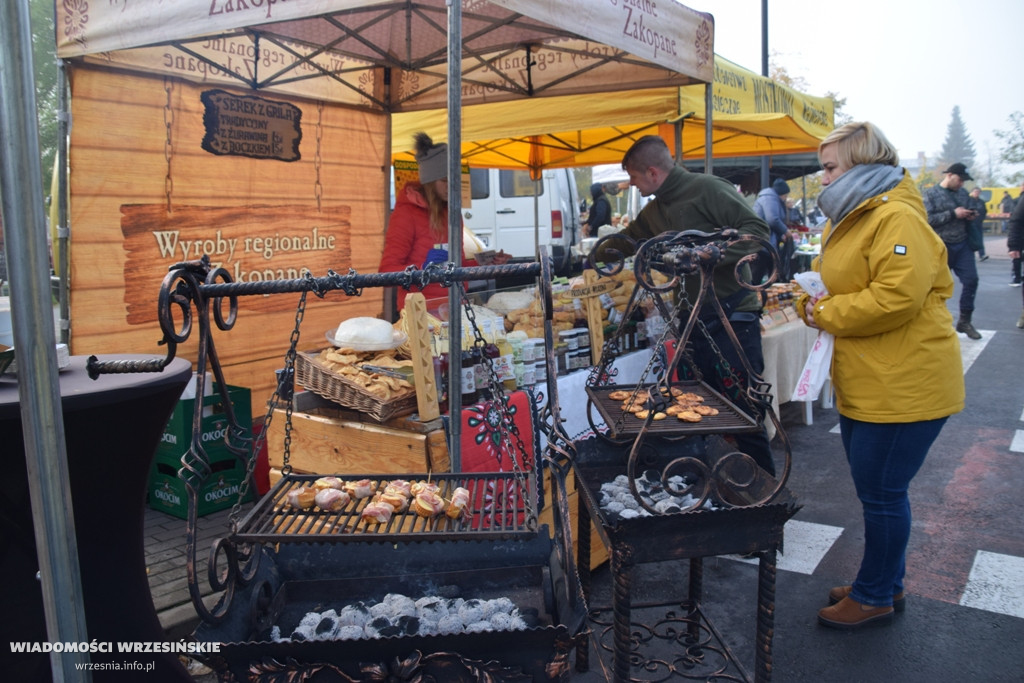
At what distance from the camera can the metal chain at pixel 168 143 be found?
419cm

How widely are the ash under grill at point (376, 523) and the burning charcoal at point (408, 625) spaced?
0.25 meters

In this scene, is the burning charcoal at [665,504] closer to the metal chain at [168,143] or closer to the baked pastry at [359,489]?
the baked pastry at [359,489]

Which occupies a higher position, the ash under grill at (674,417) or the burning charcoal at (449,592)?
the ash under grill at (674,417)

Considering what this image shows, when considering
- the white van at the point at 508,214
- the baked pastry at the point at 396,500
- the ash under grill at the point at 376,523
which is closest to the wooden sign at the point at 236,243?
the ash under grill at the point at 376,523

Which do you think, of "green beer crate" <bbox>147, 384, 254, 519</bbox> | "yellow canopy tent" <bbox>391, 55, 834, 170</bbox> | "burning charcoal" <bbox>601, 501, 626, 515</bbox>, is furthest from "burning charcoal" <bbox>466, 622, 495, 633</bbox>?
"yellow canopy tent" <bbox>391, 55, 834, 170</bbox>

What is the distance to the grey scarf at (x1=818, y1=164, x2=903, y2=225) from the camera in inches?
107

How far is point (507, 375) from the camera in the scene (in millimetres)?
3416

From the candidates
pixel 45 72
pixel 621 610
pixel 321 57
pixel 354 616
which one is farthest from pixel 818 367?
pixel 45 72

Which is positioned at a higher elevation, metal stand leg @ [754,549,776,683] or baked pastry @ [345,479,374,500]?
baked pastry @ [345,479,374,500]

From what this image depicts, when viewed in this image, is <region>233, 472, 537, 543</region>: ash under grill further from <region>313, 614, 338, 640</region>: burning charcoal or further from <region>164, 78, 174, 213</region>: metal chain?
<region>164, 78, 174, 213</region>: metal chain

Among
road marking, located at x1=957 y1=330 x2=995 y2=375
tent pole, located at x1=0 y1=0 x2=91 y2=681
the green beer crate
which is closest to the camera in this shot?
tent pole, located at x1=0 y1=0 x2=91 y2=681

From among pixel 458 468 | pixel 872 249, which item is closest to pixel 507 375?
pixel 458 468

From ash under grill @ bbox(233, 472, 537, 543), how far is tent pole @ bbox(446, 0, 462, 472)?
0.53 meters

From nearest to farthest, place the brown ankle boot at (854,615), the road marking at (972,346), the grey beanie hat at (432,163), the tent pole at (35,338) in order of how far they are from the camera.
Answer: the tent pole at (35,338), the brown ankle boot at (854,615), the grey beanie hat at (432,163), the road marking at (972,346)
